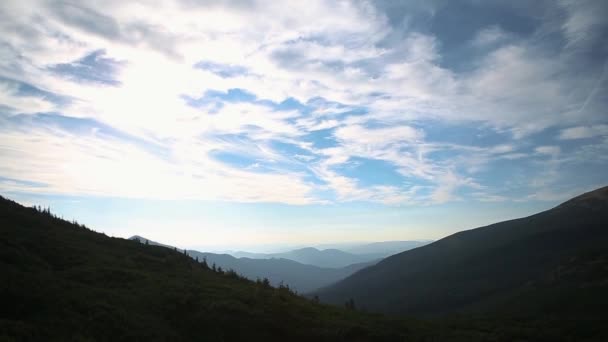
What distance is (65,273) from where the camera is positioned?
2380cm

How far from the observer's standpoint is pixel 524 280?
5187 inches

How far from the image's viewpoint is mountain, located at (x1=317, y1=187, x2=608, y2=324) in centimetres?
8619

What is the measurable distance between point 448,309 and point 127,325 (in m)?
134

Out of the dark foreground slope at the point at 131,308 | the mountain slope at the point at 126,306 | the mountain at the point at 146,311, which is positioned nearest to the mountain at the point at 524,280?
the mountain at the point at 146,311

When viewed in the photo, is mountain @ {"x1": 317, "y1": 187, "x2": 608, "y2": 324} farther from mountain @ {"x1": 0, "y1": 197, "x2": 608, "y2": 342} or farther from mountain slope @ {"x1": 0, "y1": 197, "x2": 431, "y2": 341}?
mountain slope @ {"x1": 0, "y1": 197, "x2": 431, "y2": 341}

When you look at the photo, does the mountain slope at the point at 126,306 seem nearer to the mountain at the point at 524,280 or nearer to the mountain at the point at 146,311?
the mountain at the point at 146,311

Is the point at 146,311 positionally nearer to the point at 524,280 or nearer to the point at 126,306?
the point at 126,306

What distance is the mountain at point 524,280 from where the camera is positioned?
283ft

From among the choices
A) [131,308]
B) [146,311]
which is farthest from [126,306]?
[146,311]

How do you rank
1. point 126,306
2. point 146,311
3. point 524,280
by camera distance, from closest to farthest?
point 126,306
point 146,311
point 524,280

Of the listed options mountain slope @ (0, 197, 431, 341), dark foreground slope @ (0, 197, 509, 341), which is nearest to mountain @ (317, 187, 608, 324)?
dark foreground slope @ (0, 197, 509, 341)

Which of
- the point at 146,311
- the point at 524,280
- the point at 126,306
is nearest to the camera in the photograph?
the point at 126,306

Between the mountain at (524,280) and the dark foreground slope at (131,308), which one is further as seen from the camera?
the mountain at (524,280)

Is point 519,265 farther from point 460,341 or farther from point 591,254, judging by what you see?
point 460,341
